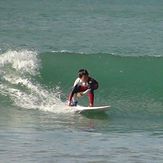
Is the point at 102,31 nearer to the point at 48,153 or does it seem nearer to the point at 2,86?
the point at 2,86

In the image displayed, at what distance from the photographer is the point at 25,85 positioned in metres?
21.5

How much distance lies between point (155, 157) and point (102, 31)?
26.9m

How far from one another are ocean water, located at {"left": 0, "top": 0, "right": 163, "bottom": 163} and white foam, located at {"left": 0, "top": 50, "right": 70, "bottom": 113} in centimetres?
3

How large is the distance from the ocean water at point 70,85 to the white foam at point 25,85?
1.2 inches

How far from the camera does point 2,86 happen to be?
69.8 ft

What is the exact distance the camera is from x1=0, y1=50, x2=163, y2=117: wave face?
19.5 metres

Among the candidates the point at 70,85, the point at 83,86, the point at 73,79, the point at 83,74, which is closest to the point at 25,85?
the point at 70,85

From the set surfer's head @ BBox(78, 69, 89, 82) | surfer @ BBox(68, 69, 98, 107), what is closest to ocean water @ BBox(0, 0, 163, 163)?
surfer @ BBox(68, 69, 98, 107)

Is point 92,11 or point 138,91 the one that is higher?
point 92,11

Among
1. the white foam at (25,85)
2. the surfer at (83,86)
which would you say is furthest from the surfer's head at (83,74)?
the white foam at (25,85)

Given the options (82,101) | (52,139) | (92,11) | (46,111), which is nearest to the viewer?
(52,139)

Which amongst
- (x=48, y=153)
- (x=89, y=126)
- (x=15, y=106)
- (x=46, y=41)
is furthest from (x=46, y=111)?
(x=46, y=41)

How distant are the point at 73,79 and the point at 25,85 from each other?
7.62 feet

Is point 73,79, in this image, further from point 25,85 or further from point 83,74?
point 83,74
